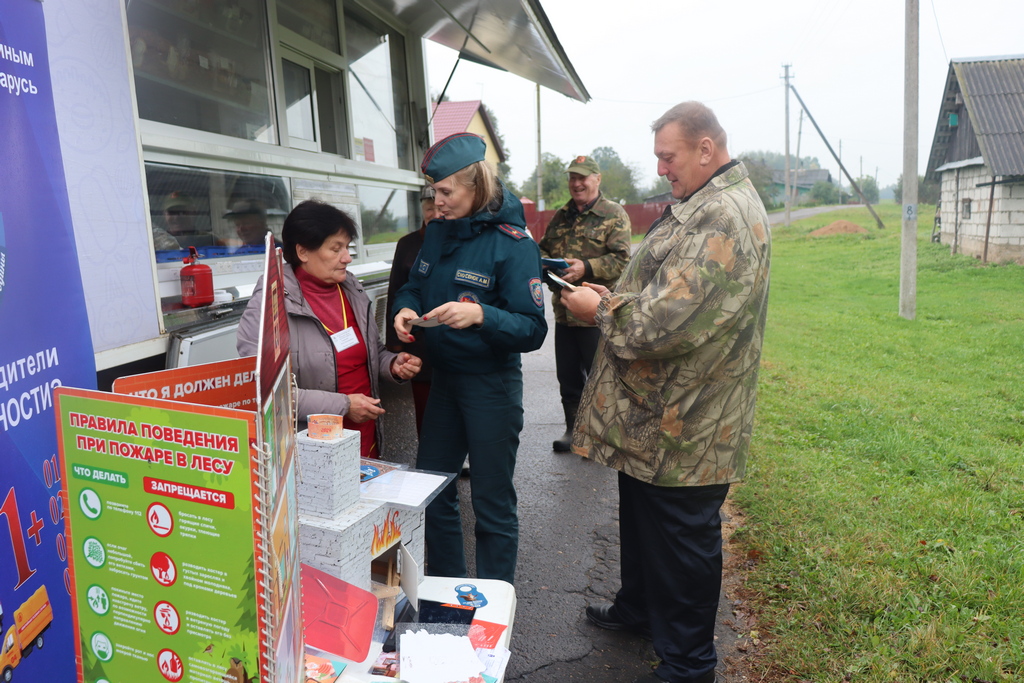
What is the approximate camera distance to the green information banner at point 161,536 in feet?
2.80

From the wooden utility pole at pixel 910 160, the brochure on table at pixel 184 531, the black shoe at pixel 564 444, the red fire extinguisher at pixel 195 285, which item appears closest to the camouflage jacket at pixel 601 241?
the black shoe at pixel 564 444

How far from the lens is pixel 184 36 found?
11.0ft

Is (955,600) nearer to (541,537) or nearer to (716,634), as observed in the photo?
(716,634)

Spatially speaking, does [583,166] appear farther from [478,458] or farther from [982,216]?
[982,216]

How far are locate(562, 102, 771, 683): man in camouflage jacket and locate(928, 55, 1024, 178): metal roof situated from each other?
16.9 m

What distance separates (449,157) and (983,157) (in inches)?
714

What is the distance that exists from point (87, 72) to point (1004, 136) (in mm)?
19835

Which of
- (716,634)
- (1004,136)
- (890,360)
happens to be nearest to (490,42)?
(716,634)

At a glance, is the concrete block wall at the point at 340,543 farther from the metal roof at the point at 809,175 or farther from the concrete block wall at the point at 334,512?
the metal roof at the point at 809,175

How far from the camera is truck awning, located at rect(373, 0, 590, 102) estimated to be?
4.22m

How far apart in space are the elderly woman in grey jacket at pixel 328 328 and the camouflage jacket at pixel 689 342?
828 mm

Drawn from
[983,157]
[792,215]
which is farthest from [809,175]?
[983,157]

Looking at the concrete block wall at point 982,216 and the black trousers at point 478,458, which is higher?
the concrete block wall at point 982,216

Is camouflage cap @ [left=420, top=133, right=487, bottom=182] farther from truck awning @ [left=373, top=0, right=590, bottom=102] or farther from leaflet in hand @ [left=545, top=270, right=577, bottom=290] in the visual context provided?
truck awning @ [left=373, top=0, right=590, bottom=102]
